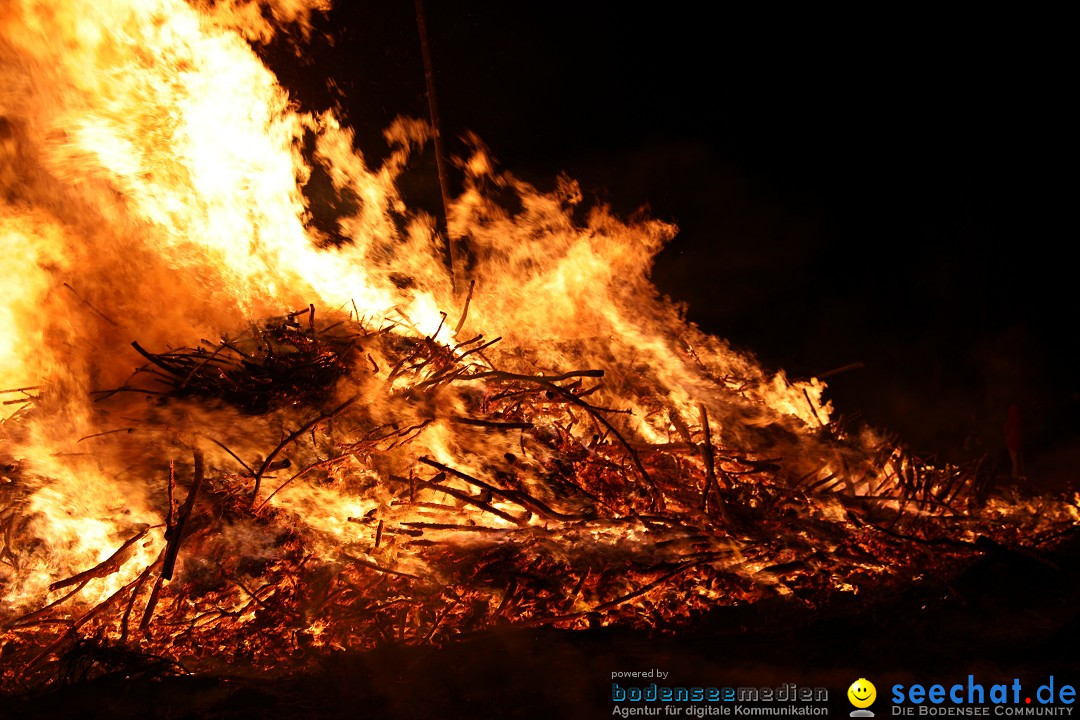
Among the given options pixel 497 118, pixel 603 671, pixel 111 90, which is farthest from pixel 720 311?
pixel 111 90

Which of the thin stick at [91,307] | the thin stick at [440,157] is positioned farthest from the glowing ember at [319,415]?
the thin stick at [440,157]

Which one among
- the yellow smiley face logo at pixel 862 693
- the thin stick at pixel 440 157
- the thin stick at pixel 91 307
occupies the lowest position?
the yellow smiley face logo at pixel 862 693

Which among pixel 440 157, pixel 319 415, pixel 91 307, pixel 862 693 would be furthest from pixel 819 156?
pixel 91 307

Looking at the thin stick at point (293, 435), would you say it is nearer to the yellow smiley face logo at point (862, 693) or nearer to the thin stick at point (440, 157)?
the thin stick at point (440, 157)

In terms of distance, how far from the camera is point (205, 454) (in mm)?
3014

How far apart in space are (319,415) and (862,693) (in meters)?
3.04

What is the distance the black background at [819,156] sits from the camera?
4617 mm

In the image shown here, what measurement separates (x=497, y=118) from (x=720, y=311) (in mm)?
2849

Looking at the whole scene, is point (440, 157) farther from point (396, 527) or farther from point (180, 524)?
point (180, 524)

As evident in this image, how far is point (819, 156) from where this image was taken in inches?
202

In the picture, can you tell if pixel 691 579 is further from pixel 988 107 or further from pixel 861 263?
pixel 988 107

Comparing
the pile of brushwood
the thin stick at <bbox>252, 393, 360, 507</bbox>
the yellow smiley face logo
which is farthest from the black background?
the yellow smiley face logo

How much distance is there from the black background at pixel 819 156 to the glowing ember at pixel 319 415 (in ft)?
1.67

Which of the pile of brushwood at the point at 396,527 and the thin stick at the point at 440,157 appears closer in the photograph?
the pile of brushwood at the point at 396,527
